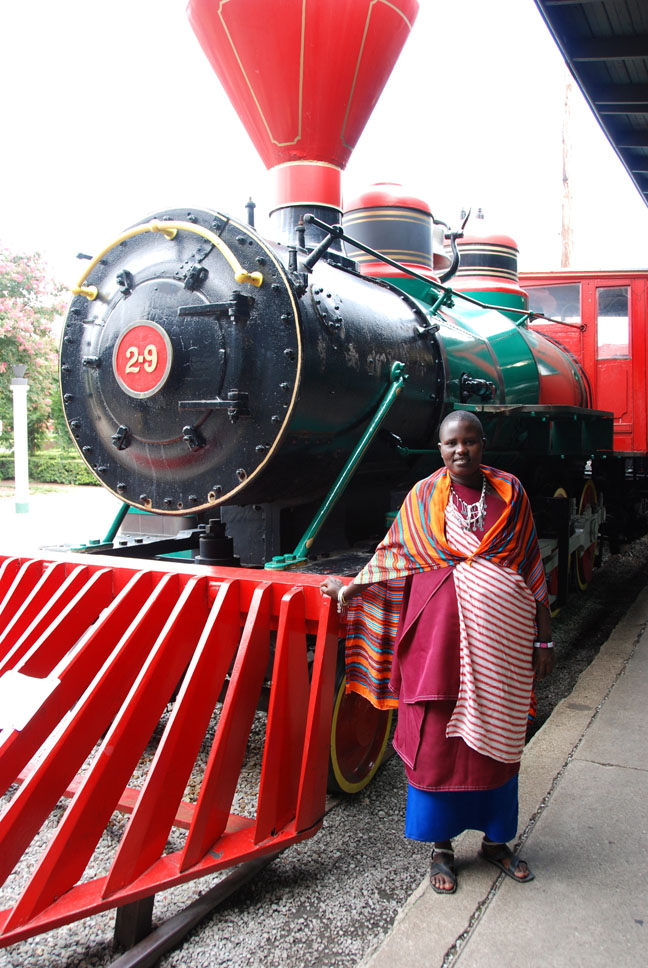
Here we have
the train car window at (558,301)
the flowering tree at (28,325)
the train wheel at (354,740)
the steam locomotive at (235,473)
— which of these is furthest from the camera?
the flowering tree at (28,325)

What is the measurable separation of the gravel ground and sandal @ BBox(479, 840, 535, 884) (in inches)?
8.5

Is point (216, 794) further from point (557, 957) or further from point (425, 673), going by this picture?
point (557, 957)

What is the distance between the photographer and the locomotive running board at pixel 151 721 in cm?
185

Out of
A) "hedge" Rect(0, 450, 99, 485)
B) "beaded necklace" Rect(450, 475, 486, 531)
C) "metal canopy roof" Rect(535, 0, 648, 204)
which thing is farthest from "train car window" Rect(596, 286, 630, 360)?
"hedge" Rect(0, 450, 99, 485)

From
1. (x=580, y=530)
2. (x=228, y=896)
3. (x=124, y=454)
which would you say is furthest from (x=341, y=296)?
(x=580, y=530)

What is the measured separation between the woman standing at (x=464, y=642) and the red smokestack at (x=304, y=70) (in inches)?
79.3

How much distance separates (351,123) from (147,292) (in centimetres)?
150

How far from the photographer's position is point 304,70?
11.0ft

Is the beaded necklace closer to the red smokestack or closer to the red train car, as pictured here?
the red smokestack

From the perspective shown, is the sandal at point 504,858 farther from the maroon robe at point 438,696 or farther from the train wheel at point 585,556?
the train wheel at point 585,556

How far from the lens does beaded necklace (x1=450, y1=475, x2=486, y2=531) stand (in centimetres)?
209

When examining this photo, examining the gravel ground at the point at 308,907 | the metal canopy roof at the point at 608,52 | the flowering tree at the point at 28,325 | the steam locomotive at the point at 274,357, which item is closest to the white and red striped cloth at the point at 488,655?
the gravel ground at the point at 308,907

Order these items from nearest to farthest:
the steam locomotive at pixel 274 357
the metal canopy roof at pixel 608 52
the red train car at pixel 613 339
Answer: the steam locomotive at pixel 274 357 < the metal canopy roof at pixel 608 52 < the red train car at pixel 613 339

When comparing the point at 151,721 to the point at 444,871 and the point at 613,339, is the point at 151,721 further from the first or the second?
the point at 613,339
